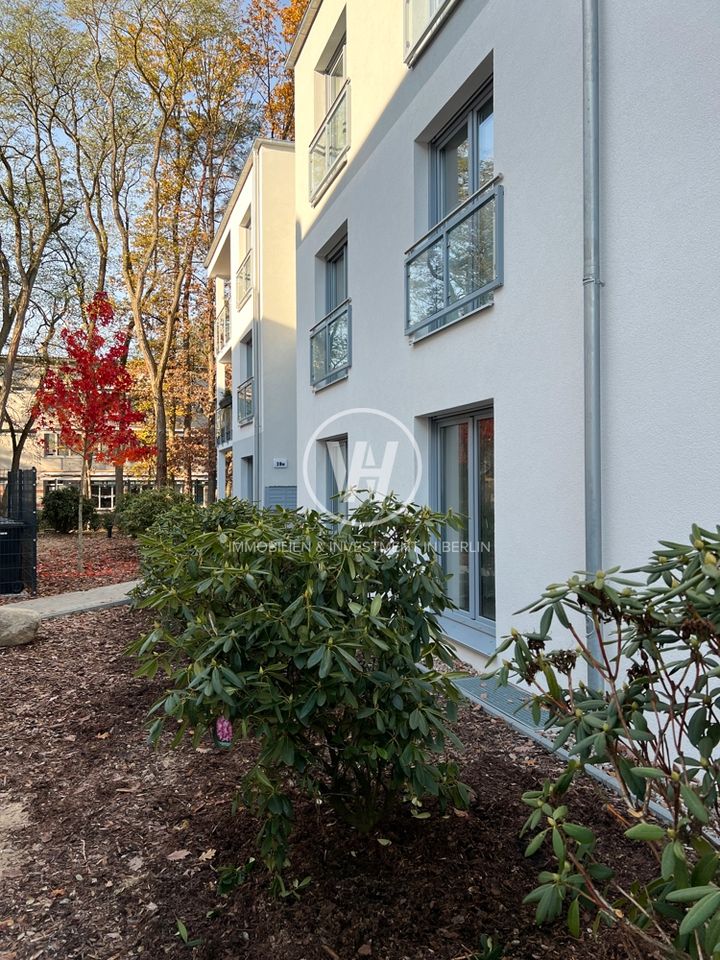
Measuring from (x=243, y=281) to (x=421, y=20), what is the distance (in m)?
11.1

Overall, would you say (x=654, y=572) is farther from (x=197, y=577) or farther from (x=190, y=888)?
(x=190, y=888)

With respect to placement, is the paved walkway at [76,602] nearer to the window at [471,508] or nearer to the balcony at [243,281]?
the window at [471,508]

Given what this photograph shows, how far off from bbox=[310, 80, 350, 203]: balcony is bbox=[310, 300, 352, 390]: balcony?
2.10 meters

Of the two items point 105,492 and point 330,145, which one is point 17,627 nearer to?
point 330,145

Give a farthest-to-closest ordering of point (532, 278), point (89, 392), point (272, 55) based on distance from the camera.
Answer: point (272, 55) < point (89, 392) < point (532, 278)

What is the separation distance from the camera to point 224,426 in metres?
20.2

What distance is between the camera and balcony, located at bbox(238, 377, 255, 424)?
15.9m

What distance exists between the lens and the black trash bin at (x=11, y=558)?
962 centimetres

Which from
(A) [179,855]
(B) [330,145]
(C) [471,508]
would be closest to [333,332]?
(B) [330,145]

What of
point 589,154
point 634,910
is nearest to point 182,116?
point 589,154

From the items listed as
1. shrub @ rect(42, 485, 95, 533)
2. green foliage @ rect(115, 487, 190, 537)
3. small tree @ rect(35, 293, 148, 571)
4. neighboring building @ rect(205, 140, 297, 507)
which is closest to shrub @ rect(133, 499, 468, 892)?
small tree @ rect(35, 293, 148, 571)

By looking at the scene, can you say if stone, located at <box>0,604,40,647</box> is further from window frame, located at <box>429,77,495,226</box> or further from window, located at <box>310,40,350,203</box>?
window, located at <box>310,40,350,203</box>

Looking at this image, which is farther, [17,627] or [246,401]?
[246,401]

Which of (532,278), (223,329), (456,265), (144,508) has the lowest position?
(144,508)
